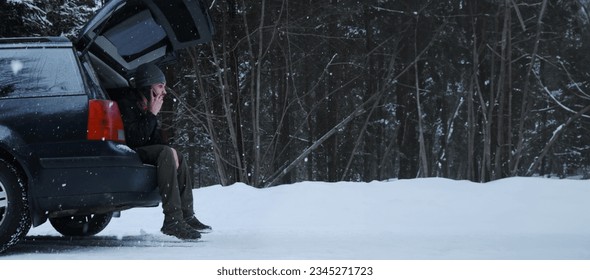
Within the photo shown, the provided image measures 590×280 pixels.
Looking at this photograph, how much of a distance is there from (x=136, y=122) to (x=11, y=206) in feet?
3.78

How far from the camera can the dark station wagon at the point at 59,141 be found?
16.8 ft

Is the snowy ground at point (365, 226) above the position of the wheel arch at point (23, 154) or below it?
below

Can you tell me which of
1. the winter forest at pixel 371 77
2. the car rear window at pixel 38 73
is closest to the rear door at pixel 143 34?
the car rear window at pixel 38 73

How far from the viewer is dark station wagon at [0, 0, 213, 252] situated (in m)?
5.13

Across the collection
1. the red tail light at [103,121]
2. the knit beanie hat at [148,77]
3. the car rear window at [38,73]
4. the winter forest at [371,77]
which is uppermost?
the car rear window at [38,73]

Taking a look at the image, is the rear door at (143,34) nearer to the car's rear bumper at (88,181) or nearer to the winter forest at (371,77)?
the car's rear bumper at (88,181)

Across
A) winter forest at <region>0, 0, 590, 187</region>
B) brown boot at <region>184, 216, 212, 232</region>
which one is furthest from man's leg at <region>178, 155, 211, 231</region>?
winter forest at <region>0, 0, 590, 187</region>

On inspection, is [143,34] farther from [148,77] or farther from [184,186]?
[184,186]

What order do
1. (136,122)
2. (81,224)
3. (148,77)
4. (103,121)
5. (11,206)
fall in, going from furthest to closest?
1. (81,224)
2. (148,77)
3. (136,122)
4. (103,121)
5. (11,206)

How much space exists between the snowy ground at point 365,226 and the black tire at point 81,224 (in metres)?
0.15

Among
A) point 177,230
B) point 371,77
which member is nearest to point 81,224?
point 177,230

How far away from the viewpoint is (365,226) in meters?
7.09

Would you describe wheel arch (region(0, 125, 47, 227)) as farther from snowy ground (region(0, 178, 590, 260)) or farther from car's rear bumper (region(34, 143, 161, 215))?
snowy ground (region(0, 178, 590, 260))
